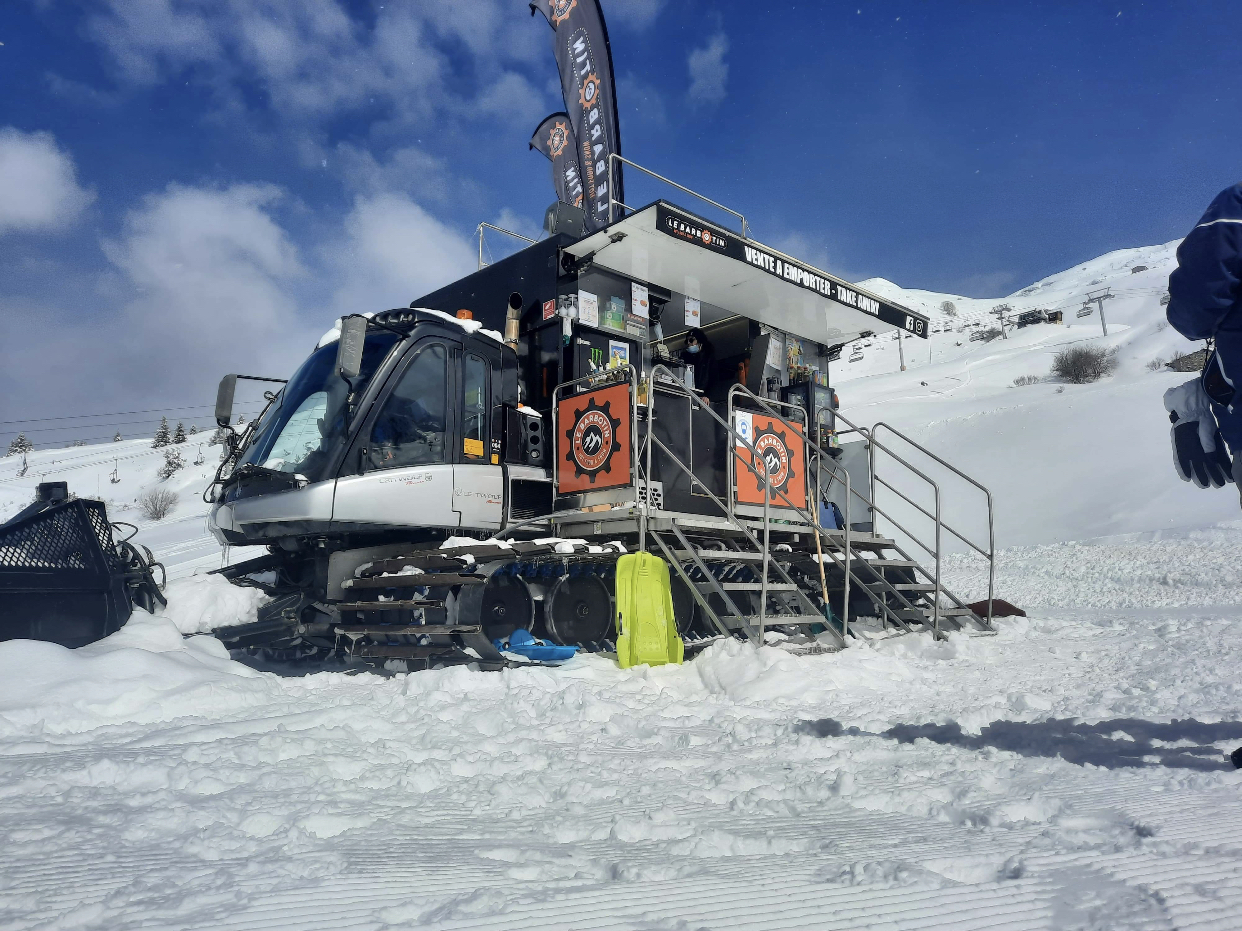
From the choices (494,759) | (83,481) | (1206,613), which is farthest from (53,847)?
(83,481)

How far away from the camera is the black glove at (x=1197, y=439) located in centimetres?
338

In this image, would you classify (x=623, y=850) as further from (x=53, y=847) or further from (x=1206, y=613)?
(x=1206, y=613)

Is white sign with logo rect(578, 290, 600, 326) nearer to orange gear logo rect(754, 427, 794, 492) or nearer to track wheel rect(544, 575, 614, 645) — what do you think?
orange gear logo rect(754, 427, 794, 492)

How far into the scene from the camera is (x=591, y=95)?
12.2 meters

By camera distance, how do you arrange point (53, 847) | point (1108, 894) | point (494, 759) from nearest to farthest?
point (1108, 894) → point (53, 847) → point (494, 759)

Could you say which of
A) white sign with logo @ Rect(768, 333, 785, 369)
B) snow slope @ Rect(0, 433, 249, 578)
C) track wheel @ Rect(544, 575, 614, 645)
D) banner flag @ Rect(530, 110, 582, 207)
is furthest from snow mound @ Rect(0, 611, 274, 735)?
snow slope @ Rect(0, 433, 249, 578)

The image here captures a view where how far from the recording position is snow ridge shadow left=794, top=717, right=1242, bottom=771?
127 inches

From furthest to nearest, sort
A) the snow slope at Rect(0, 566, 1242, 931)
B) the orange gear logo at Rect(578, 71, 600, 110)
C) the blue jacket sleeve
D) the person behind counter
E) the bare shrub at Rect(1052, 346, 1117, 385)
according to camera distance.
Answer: the bare shrub at Rect(1052, 346, 1117, 385) < the orange gear logo at Rect(578, 71, 600, 110) < the person behind counter < the blue jacket sleeve < the snow slope at Rect(0, 566, 1242, 931)

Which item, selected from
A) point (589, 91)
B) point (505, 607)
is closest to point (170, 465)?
point (589, 91)

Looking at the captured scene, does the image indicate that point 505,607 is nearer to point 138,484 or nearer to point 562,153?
point 562,153

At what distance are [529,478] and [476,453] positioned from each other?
2.10 ft

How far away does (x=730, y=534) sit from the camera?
7.66 meters

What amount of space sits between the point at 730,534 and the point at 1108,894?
575cm

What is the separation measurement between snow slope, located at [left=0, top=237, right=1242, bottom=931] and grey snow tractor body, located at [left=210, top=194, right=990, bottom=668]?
683mm
